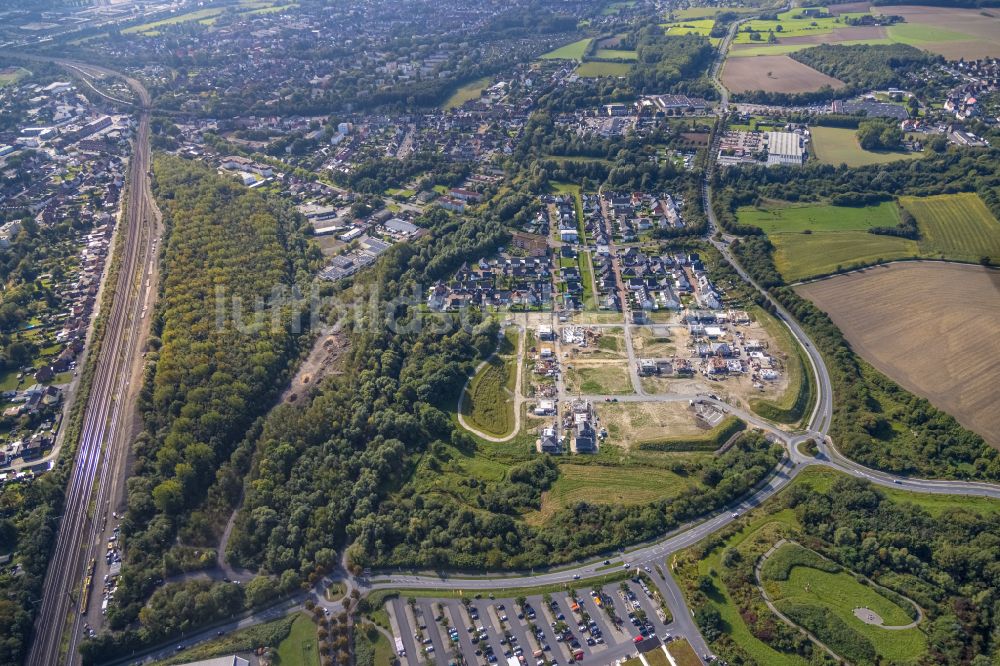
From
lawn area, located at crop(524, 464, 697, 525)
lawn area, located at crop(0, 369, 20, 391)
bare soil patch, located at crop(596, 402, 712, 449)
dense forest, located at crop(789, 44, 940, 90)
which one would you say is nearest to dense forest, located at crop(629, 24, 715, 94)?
dense forest, located at crop(789, 44, 940, 90)

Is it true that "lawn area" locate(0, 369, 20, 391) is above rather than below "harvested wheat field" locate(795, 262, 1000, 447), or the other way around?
below

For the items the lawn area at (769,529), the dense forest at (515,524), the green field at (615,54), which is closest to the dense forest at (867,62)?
the green field at (615,54)

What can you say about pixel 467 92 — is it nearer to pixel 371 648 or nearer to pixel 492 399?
pixel 492 399

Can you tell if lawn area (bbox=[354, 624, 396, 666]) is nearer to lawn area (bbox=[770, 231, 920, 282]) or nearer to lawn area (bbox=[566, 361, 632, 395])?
lawn area (bbox=[566, 361, 632, 395])

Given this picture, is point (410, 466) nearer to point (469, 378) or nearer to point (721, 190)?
point (469, 378)

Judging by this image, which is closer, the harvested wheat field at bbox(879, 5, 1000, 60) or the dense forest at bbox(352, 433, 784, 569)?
the dense forest at bbox(352, 433, 784, 569)

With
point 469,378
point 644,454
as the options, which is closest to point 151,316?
point 469,378

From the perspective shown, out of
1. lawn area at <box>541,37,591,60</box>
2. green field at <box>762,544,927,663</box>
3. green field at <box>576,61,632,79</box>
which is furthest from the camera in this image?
lawn area at <box>541,37,591,60</box>
